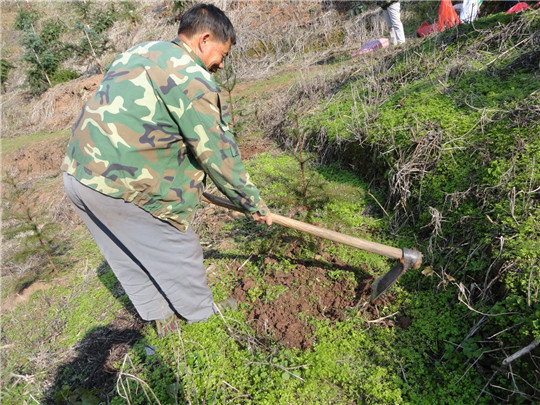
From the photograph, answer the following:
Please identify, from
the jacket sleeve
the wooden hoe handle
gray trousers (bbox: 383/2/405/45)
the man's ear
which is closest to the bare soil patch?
the wooden hoe handle

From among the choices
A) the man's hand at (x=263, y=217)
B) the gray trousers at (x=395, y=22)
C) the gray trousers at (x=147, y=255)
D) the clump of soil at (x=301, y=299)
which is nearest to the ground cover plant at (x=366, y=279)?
the clump of soil at (x=301, y=299)

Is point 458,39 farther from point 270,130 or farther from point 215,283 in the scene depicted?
point 215,283

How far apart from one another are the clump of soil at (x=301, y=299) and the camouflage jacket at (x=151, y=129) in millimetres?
1201

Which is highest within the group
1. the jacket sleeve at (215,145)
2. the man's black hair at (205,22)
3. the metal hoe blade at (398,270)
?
the man's black hair at (205,22)

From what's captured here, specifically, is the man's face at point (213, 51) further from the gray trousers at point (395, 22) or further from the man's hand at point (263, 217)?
the gray trousers at point (395, 22)

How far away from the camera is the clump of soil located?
8.20ft

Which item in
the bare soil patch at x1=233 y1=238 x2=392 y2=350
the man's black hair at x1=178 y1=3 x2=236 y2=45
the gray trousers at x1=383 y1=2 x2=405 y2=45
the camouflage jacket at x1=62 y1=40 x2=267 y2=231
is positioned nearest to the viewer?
the camouflage jacket at x1=62 y1=40 x2=267 y2=231

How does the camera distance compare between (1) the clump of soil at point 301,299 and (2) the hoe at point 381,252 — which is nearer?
(2) the hoe at point 381,252

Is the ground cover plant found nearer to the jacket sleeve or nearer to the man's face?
the jacket sleeve

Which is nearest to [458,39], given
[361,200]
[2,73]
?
[361,200]

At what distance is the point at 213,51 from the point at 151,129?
68cm

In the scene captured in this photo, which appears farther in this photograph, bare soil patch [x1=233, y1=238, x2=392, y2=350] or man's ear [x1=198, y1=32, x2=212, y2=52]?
bare soil patch [x1=233, y1=238, x2=392, y2=350]

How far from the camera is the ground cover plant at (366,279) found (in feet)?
6.66

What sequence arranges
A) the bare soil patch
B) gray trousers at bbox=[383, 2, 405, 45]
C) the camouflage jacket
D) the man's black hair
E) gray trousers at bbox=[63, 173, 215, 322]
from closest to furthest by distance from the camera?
1. the camouflage jacket
2. the man's black hair
3. gray trousers at bbox=[63, 173, 215, 322]
4. the bare soil patch
5. gray trousers at bbox=[383, 2, 405, 45]
